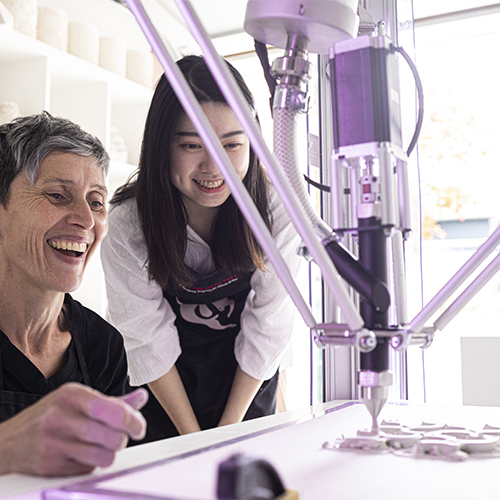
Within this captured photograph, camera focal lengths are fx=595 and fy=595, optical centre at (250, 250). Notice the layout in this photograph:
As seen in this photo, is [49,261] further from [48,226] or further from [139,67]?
[139,67]

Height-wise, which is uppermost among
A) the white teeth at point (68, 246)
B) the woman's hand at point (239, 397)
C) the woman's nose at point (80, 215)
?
the woman's nose at point (80, 215)

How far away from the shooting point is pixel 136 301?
1110 millimetres

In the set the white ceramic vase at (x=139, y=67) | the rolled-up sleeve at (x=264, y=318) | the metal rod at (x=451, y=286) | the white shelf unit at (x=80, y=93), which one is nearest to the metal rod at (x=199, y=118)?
the metal rod at (x=451, y=286)

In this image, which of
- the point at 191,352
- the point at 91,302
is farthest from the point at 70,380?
the point at 91,302

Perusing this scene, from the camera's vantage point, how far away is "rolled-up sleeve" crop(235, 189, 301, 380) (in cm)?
115

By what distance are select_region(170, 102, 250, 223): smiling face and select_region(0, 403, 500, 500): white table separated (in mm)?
547

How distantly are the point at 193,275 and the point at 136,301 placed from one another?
116 millimetres

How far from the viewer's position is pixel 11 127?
875 millimetres

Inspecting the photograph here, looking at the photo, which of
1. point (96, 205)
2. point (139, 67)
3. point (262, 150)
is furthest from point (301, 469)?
point (139, 67)

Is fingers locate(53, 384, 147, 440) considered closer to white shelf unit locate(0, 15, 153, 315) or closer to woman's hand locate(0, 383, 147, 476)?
woman's hand locate(0, 383, 147, 476)

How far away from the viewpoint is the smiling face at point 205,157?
1.02 metres

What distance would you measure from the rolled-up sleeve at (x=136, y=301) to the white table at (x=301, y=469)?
1.80ft

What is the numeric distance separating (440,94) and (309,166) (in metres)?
2.03

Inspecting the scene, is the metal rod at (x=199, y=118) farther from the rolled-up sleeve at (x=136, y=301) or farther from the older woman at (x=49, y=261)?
the rolled-up sleeve at (x=136, y=301)
